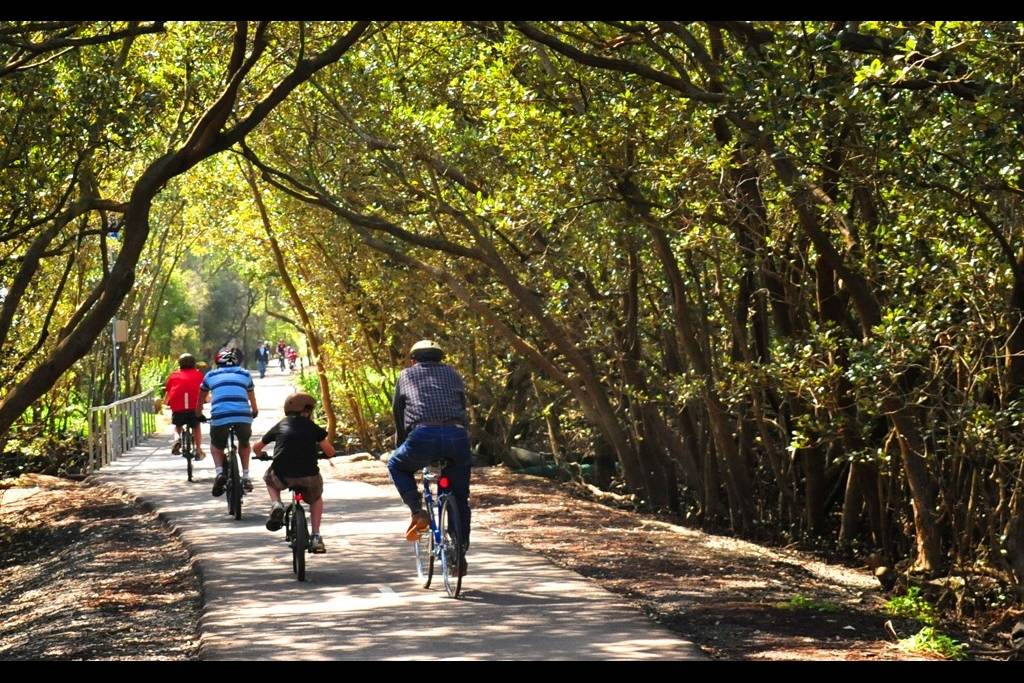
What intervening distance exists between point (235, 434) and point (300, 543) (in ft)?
17.8

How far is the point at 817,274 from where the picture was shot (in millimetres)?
15648

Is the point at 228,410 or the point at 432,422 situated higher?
the point at 228,410

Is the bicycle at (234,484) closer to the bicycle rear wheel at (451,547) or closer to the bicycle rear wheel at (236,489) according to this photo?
the bicycle rear wheel at (236,489)

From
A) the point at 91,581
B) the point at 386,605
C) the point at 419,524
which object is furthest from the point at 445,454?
the point at 91,581

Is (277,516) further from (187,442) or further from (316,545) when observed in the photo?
(187,442)

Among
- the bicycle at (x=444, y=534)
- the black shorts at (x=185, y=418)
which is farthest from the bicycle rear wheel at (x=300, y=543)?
the black shorts at (x=185, y=418)

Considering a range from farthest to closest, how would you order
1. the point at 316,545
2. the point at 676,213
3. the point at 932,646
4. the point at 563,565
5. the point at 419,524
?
the point at 676,213
the point at 563,565
the point at 316,545
the point at 419,524
the point at 932,646

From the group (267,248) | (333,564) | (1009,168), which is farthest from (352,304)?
(1009,168)

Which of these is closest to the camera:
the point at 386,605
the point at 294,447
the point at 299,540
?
the point at 386,605

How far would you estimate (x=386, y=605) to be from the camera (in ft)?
35.5

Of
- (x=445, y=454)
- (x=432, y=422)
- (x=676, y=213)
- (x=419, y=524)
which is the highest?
(x=676, y=213)

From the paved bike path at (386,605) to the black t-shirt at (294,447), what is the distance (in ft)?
2.88

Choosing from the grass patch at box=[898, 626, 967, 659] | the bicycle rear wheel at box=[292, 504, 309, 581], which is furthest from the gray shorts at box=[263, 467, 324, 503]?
the grass patch at box=[898, 626, 967, 659]
